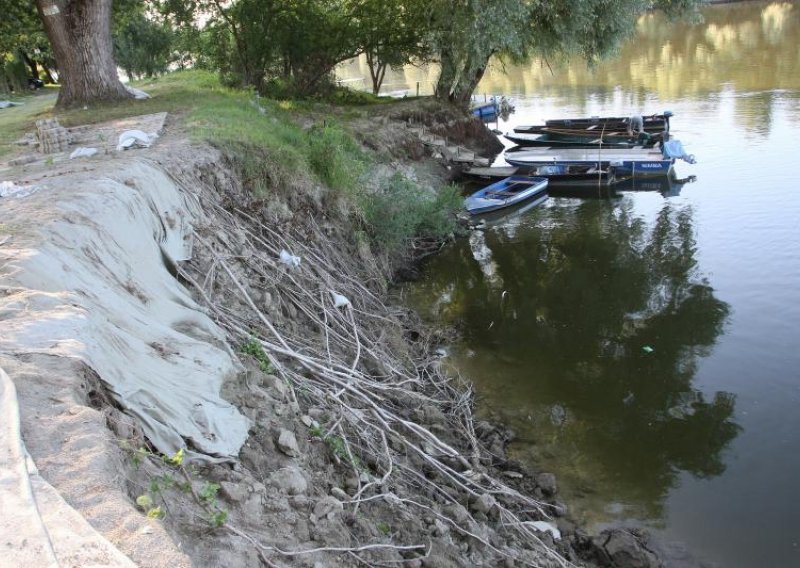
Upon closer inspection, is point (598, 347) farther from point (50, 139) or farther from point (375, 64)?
point (375, 64)

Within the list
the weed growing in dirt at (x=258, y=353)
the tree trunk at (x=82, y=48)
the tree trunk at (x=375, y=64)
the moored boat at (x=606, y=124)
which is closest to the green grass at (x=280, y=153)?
the tree trunk at (x=82, y=48)

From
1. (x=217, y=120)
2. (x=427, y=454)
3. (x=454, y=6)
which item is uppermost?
(x=454, y=6)

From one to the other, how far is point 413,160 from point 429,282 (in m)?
8.21

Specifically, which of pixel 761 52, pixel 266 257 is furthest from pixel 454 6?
pixel 761 52

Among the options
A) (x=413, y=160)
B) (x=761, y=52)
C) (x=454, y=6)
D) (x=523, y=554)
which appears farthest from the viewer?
(x=761, y=52)

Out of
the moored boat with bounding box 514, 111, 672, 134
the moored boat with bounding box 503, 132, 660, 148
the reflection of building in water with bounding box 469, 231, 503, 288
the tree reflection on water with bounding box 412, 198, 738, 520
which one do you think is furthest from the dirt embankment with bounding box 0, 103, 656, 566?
the moored boat with bounding box 514, 111, 672, 134

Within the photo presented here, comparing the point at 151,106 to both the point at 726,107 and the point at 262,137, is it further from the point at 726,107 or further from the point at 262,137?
the point at 726,107

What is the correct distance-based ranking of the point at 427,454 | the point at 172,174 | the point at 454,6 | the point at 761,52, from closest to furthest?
the point at 427,454 < the point at 172,174 < the point at 454,6 < the point at 761,52

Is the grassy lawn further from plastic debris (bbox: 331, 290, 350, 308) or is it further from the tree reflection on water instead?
the tree reflection on water

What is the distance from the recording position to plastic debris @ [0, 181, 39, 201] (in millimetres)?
7912

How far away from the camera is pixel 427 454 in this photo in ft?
24.5

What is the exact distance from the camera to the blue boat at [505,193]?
1938 centimetres

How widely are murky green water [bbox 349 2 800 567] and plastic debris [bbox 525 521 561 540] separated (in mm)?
658

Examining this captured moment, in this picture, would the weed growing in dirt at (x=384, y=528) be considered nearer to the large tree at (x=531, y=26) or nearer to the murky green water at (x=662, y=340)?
the murky green water at (x=662, y=340)
